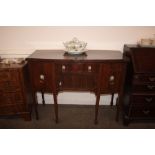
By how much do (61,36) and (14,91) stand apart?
0.87 m

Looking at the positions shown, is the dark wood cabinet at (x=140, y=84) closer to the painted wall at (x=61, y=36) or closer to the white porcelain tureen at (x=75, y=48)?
the painted wall at (x=61, y=36)

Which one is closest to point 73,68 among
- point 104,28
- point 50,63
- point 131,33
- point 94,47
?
point 50,63

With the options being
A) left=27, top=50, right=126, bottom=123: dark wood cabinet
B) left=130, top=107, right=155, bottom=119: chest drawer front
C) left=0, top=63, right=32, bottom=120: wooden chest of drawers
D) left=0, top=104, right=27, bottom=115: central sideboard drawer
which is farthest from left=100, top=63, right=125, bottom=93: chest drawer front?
left=0, top=104, right=27, bottom=115: central sideboard drawer

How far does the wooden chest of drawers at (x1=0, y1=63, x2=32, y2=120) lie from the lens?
175 cm

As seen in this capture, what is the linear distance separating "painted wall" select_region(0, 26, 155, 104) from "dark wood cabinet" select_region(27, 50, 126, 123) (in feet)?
1.22

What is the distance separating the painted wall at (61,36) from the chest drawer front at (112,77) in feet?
1.61

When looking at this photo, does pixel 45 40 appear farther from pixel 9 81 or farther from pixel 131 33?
pixel 131 33

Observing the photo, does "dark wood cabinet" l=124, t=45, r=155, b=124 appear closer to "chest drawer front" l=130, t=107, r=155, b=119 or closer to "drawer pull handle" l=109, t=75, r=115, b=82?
"chest drawer front" l=130, t=107, r=155, b=119

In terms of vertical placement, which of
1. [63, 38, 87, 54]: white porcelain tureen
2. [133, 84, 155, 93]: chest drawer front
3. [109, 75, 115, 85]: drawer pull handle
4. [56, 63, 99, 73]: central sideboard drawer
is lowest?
[133, 84, 155, 93]: chest drawer front

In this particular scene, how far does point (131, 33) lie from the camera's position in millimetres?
1996

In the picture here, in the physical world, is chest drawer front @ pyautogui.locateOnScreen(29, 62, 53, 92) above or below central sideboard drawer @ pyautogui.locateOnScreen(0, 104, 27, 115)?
above

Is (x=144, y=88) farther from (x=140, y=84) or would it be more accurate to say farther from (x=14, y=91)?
(x=14, y=91)

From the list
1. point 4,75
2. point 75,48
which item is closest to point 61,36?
point 75,48

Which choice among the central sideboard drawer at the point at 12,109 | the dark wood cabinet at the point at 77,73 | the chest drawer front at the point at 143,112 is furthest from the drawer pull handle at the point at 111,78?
the central sideboard drawer at the point at 12,109
